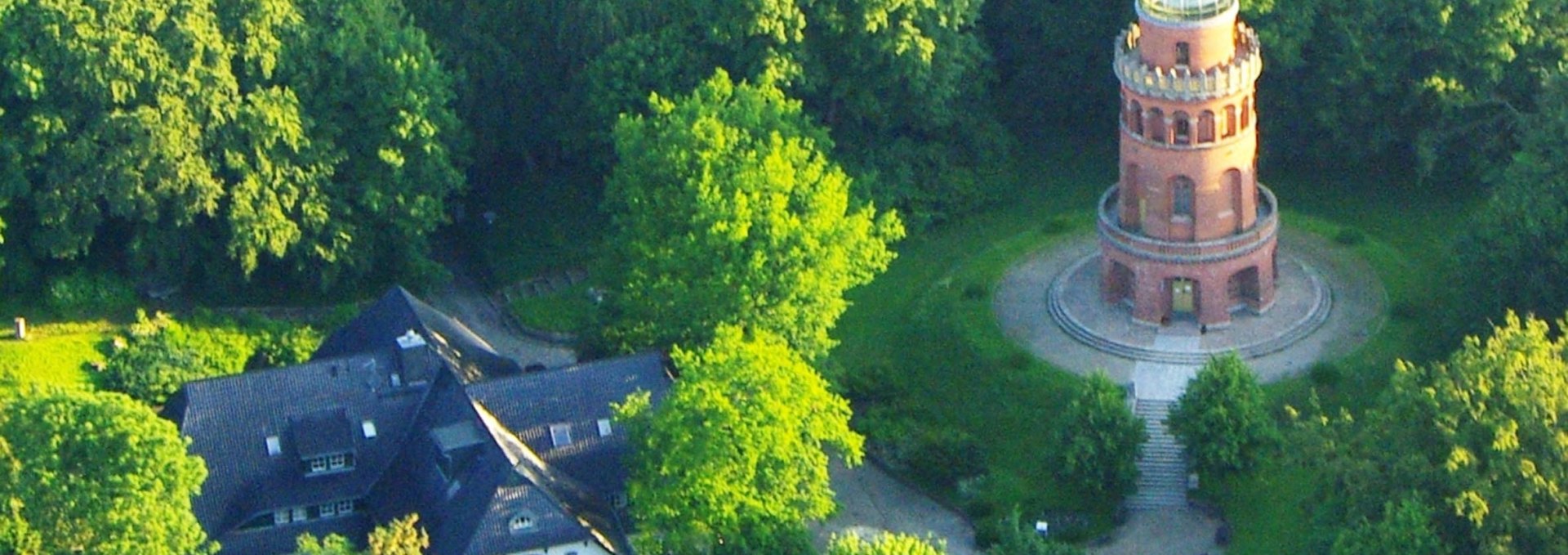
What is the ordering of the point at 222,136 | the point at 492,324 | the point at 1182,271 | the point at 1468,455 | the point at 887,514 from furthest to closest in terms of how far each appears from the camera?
the point at 492,324, the point at 222,136, the point at 1182,271, the point at 887,514, the point at 1468,455

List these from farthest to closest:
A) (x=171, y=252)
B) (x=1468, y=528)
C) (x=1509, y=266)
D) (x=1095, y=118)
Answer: (x=1095, y=118) → (x=171, y=252) → (x=1509, y=266) → (x=1468, y=528)

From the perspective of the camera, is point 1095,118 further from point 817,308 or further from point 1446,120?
point 817,308

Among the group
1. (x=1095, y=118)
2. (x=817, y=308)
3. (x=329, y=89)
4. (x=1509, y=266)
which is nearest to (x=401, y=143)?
(x=329, y=89)

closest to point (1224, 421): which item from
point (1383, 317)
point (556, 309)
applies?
point (1383, 317)

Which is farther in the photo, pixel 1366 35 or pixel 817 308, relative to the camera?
pixel 1366 35

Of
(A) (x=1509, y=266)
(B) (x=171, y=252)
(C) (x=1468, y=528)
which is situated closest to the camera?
(C) (x=1468, y=528)

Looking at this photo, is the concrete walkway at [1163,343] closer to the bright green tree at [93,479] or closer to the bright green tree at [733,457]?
the bright green tree at [733,457]

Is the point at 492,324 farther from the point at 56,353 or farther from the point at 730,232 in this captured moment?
the point at 730,232
